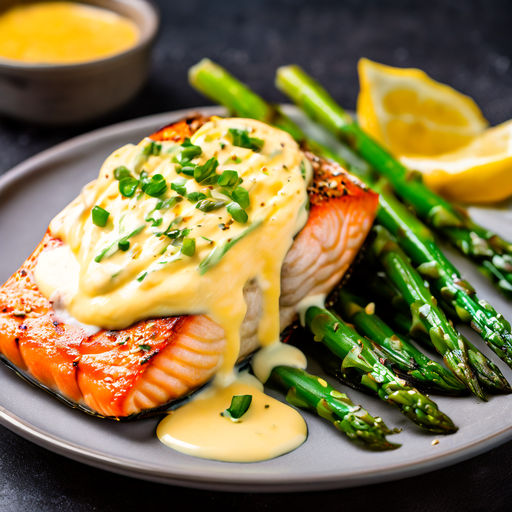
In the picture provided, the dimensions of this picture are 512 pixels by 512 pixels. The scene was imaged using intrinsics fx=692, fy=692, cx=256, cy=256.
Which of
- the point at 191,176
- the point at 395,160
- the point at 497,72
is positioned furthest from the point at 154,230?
the point at 497,72

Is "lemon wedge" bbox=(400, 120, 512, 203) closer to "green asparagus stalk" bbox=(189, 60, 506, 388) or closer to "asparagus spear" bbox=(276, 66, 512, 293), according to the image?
"asparagus spear" bbox=(276, 66, 512, 293)

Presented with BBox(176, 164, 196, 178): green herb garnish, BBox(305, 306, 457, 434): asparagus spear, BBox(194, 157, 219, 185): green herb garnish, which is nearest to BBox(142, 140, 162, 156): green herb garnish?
BBox(176, 164, 196, 178): green herb garnish

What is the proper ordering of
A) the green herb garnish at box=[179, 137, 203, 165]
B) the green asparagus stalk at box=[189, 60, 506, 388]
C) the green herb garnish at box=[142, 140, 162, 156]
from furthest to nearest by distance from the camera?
the green asparagus stalk at box=[189, 60, 506, 388]
the green herb garnish at box=[142, 140, 162, 156]
the green herb garnish at box=[179, 137, 203, 165]

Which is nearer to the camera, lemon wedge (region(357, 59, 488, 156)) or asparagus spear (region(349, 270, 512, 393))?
asparagus spear (region(349, 270, 512, 393))

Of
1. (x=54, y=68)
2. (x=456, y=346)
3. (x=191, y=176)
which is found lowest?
(x=54, y=68)

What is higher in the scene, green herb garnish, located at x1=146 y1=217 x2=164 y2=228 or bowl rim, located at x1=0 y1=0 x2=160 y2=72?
green herb garnish, located at x1=146 y1=217 x2=164 y2=228

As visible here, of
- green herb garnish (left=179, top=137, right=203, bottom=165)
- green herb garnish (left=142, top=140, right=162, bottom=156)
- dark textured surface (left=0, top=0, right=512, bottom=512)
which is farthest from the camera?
dark textured surface (left=0, top=0, right=512, bottom=512)

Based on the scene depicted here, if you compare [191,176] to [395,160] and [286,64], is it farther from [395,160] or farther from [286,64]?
[286,64]
